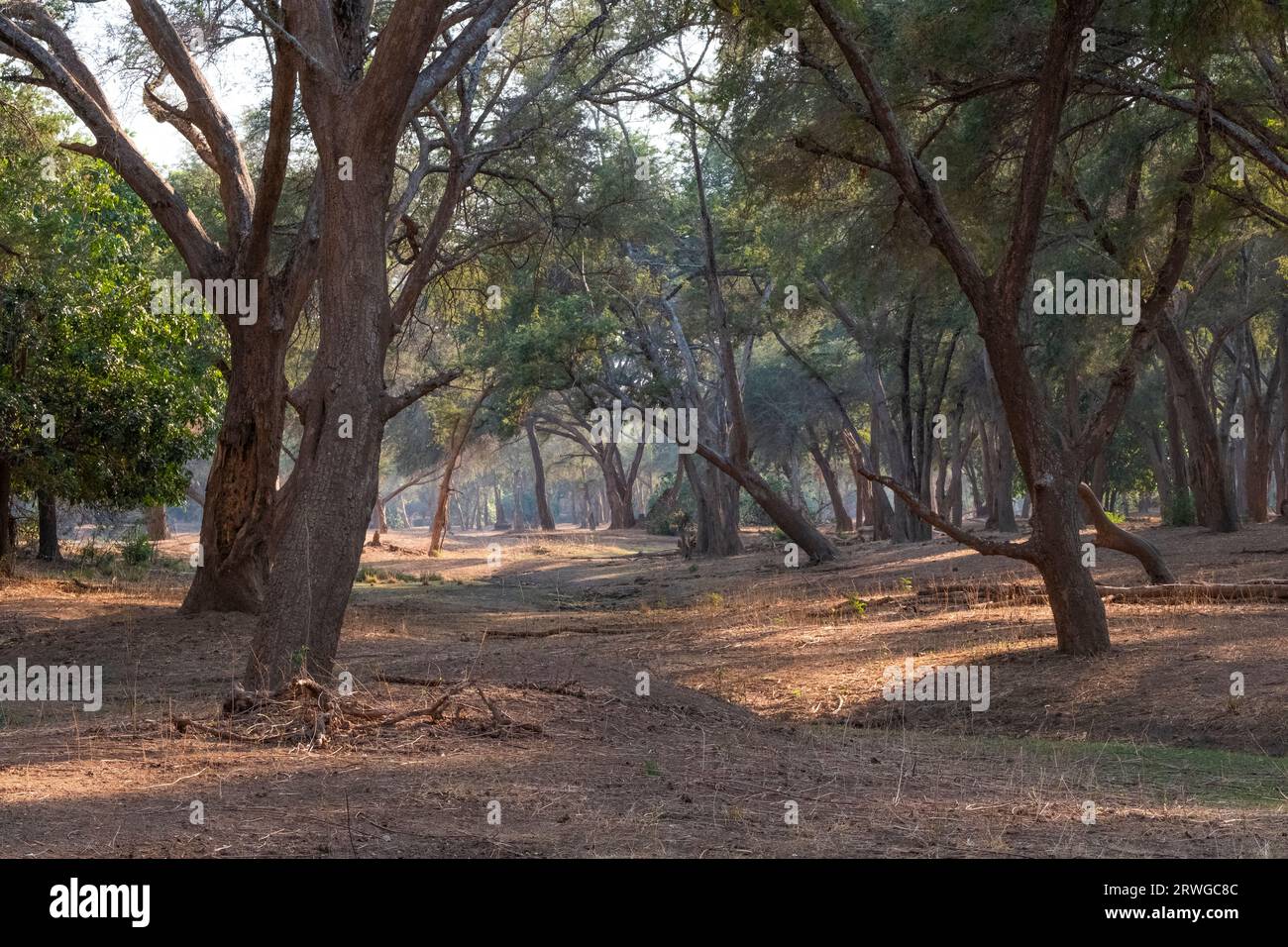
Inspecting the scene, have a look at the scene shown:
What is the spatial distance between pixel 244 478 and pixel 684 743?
28.0 ft

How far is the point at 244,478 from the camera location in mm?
14609

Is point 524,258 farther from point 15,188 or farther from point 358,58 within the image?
point 358,58

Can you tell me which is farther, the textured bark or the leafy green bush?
the leafy green bush

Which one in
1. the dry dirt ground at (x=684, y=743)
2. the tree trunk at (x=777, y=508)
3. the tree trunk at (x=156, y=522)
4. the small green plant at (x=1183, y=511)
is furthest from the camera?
the tree trunk at (x=156, y=522)

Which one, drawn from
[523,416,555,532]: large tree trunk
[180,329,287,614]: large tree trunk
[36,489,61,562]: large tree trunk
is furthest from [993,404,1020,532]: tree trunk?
[523,416,555,532]: large tree trunk

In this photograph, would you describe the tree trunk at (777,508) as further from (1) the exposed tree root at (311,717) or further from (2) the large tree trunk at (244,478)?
(1) the exposed tree root at (311,717)

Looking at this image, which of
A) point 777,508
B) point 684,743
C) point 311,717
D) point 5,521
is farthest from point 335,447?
point 777,508

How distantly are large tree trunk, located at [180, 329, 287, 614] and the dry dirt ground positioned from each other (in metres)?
0.50

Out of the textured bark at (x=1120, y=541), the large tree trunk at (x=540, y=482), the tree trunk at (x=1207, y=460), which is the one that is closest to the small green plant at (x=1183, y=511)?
the tree trunk at (x=1207, y=460)

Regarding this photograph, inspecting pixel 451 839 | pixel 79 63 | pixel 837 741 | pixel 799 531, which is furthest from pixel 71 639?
pixel 799 531

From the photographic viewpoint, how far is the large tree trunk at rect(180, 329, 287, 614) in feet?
47.2

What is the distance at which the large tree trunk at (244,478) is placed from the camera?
566 inches

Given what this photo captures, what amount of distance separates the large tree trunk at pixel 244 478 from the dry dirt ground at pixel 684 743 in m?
0.50

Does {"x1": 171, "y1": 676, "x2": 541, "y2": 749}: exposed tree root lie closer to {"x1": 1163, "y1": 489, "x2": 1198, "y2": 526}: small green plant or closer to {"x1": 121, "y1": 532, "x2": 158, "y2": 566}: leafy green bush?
{"x1": 121, "y1": 532, "x2": 158, "y2": 566}: leafy green bush
